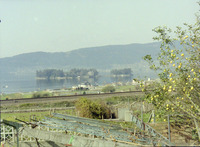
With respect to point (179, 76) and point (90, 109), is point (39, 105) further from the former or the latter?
point (179, 76)

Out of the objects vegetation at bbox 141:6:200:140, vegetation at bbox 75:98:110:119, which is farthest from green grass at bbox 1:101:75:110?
vegetation at bbox 141:6:200:140

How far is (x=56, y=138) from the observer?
16578 mm

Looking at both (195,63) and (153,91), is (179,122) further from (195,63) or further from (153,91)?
(195,63)

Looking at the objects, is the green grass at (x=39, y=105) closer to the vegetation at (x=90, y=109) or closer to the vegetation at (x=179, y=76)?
the vegetation at (x=90, y=109)

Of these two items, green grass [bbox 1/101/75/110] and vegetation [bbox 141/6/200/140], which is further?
green grass [bbox 1/101/75/110]

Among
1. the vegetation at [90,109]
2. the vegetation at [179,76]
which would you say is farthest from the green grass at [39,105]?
the vegetation at [179,76]

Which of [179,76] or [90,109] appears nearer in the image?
[179,76]

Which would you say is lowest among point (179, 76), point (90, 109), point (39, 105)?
point (39, 105)

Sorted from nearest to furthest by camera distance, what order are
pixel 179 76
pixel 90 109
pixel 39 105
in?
pixel 179 76 < pixel 90 109 < pixel 39 105

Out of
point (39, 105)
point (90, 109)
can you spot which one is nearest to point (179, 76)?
point (90, 109)

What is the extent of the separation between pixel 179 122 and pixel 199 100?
200 centimetres

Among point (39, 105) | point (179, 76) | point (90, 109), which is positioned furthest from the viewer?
point (39, 105)

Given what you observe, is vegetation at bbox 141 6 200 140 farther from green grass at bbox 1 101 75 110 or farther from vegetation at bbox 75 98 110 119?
green grass at bbox 1 101 75 110

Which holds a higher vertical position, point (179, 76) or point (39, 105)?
point (179, 76)
